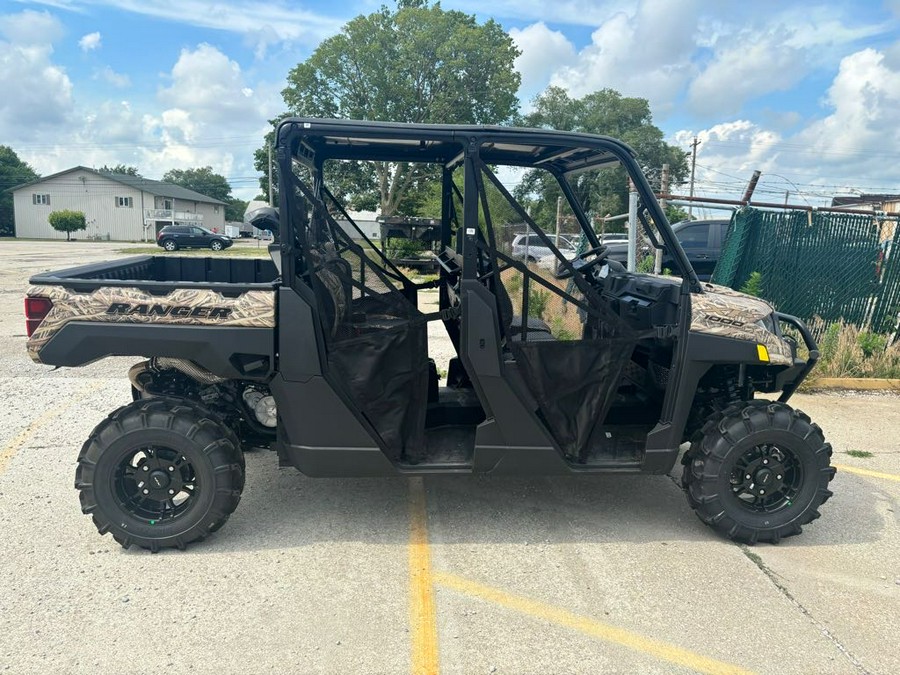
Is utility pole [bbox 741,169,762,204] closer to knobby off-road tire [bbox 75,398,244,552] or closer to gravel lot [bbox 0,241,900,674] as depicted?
gravel lot [bbox 0,241,900,674]

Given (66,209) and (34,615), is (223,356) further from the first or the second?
(66,209)

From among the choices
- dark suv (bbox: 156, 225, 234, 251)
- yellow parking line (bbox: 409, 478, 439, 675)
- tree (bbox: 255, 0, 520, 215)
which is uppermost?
tree (bbox: 255, 0, 520, 215)

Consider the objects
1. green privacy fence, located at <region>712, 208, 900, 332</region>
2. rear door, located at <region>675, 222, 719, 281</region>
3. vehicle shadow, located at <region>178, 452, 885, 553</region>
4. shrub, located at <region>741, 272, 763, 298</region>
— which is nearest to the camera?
vehicle shadow, located at <region>178, 452, 885, 553</region>

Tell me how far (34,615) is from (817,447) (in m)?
3.99

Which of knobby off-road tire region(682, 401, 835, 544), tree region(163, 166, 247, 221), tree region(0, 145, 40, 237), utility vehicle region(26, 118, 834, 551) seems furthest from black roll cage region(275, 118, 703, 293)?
tree region(163, 166, 247, 221)

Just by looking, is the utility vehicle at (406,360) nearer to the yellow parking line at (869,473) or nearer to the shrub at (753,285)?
the yellow parking line at (869,473)

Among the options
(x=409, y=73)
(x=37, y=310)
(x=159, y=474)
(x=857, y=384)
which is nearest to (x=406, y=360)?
(x=159, y=474)

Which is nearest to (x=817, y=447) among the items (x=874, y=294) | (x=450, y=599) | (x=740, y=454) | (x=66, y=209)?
(x=740, y=454)

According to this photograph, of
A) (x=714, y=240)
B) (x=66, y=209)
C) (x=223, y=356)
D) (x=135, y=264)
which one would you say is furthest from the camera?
(x=66, y=209)

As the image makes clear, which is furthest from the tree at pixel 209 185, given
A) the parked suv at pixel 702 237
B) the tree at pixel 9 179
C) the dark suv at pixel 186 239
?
the parked suv at pixel 702 237

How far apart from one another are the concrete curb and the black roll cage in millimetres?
4685

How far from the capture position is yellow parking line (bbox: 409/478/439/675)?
2.68 metres

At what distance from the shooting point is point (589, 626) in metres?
2.92

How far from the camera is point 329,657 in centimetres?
266
